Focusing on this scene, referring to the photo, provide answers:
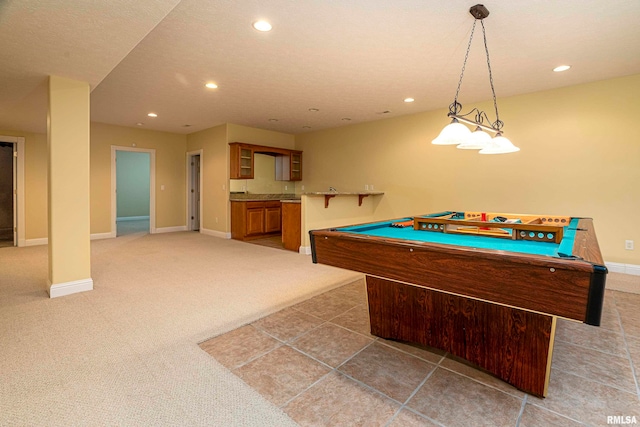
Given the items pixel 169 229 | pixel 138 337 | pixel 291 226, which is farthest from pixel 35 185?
pixel 138 337

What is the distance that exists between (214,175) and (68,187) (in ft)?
12.4

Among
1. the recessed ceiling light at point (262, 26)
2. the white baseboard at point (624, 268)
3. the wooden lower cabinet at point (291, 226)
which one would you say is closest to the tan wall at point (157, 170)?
the wooden lower cabinet at point (291, 226)

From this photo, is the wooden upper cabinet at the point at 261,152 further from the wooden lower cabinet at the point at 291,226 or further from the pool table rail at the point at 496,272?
the pool table rail at the point at 496,272

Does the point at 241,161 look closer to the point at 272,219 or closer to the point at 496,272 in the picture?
the point at 272,219

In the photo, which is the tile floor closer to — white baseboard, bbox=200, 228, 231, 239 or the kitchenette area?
the kitchenette area

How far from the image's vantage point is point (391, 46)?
9.60ft

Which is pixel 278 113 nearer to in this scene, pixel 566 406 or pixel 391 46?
pixel 391 46

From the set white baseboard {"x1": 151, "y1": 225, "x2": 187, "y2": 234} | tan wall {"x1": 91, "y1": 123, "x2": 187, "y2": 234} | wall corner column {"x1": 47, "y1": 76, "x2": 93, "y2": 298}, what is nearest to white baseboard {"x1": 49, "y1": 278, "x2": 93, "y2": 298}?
wall corner column {"x1": 47, "y1": 76, "x2": 93, "y2": 298}

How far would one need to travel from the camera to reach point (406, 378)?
5.62 ft

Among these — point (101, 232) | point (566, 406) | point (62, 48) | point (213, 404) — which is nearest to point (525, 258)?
point (566, 406)

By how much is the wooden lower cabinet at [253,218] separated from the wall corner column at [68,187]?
10.5ft

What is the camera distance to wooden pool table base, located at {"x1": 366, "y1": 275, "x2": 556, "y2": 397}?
5.04ft

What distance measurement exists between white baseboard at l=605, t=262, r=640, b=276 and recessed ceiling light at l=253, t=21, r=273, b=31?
484cm

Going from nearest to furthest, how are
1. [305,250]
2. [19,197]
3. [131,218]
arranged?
[305,250], [19,197], [131,218]
